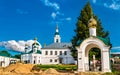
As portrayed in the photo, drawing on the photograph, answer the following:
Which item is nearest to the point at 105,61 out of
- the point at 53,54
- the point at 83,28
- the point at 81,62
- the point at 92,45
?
the point at 81,62

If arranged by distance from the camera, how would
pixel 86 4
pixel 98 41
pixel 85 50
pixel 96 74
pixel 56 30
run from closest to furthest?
1. pixel 96 74
2. pixel 98 41
3. pixel 85 50
4. pixel 86 4
5. pixel 56 30

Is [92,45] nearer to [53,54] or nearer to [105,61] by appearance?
[105,61]

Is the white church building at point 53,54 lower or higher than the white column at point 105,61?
higher

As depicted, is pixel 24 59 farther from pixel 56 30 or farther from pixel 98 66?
pixel 98 66

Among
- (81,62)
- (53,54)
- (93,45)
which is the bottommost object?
(81,62)

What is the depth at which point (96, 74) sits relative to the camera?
985 inches

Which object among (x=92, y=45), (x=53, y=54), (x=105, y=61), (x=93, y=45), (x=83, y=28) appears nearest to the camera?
(x=105, y=61)

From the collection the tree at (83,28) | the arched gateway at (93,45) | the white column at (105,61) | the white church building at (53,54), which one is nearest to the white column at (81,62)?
the arched gateway at (93,45)

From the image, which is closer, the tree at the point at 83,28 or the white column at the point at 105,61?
the white column at the point at 105,61

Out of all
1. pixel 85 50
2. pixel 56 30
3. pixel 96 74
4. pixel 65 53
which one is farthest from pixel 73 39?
pixel 56 30

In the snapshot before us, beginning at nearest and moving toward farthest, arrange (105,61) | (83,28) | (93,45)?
(105,61), (93,45), (83,28)

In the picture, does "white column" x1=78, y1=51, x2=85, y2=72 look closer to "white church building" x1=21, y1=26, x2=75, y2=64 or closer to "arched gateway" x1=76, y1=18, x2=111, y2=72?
"arched gateway" x1=76, y1=18, x2=111, y2=72

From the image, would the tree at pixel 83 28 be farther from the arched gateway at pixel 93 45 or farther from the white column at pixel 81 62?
the white column at pixel 81 62

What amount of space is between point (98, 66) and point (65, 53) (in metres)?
41.7
